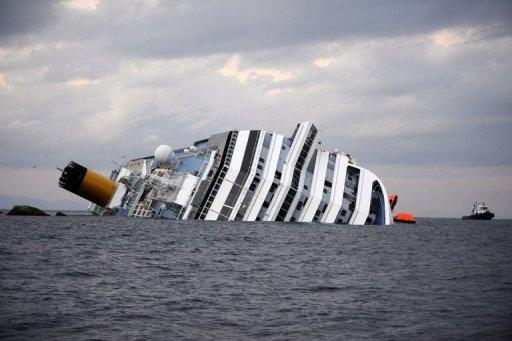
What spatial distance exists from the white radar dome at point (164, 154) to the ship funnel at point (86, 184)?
591 cm

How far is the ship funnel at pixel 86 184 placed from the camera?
55.3 meters

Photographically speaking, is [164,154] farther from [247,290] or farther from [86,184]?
[247,290]

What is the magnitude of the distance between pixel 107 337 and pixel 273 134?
4257 centimetres

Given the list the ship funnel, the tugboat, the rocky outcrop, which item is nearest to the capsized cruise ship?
the ship funnel

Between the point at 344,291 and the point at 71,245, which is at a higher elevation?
the point at 344,291

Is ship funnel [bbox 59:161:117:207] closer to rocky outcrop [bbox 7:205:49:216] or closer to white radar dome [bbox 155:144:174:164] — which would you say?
white radar dome [bbox 155:144:174:164]

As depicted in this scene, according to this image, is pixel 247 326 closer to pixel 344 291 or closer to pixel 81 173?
pixel 344 291

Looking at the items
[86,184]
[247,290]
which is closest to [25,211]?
[86,184]

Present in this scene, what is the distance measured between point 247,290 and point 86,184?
39266 mm

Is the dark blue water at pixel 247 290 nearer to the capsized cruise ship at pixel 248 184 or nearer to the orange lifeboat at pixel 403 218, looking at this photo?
the capsized cruise ship at pixel 248 184

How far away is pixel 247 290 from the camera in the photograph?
21.4 meters

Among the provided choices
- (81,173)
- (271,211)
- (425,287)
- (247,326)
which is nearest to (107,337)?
(247,326)

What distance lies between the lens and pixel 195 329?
51.1ft

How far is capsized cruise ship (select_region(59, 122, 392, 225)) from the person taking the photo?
173ft
